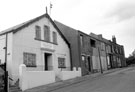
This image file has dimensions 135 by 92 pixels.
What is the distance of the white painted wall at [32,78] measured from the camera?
14.4 meters

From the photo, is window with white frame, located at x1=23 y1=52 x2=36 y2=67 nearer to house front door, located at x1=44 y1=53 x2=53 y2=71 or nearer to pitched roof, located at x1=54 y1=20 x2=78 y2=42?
house front door, located at x1=44 y1=53 x2=53 y2=71

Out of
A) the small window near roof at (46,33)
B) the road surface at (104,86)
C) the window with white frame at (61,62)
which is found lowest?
the road surface at (104,86)

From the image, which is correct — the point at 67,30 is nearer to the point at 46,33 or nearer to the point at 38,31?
the point at 46,33

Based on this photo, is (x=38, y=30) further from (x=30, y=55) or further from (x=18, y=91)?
(x=18, y=91)

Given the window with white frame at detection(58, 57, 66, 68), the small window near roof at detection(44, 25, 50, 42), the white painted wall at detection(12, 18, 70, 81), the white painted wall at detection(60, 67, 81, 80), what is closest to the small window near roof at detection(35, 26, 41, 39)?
the white painted wall at detection(12, 18, 70, 81)

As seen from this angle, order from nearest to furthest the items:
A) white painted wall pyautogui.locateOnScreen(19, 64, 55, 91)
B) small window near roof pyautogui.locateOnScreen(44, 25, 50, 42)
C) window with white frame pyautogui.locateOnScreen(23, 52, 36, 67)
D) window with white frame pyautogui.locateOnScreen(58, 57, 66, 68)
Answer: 1. white painted wall pyautogui.locateOnScreen(19, 64, 55, 91)
2. window with white frame pyautogui.locateOnScreen(23, 52, 36, 67)
3. small window near roof pyautogui.locateOnScreen(44, 25, 50, 42)
4. window with white frame pyautogui.locateOnScreen(58, 57, 66, 68)

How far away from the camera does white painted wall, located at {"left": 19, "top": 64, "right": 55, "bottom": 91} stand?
14.4 meters

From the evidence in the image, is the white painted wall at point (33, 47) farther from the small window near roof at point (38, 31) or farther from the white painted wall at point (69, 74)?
the white painted wall at point (69, 74)

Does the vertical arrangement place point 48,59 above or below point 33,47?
below

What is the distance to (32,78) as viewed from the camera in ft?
50.9

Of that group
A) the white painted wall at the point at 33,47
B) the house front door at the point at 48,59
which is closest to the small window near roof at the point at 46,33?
the white painted wall at the point at 33,47

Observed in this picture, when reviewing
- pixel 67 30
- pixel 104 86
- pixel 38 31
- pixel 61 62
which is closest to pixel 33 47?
pixel 38 31

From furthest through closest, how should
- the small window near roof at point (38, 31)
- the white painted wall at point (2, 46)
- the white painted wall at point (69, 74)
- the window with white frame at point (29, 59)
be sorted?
the white painted wall at point (69, 74), the small window near roof at point (38, 31), the window with white frame at point (29, 59), the white painted wall at point (2, 46)

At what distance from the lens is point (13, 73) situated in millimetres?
15742
